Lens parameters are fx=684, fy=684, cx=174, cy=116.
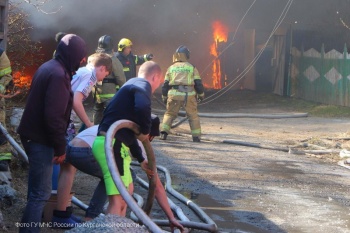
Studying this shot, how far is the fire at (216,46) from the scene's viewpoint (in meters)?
28.3

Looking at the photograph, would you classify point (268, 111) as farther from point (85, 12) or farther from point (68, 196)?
point (68, 196)

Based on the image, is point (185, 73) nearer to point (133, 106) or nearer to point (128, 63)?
point (128, 63)

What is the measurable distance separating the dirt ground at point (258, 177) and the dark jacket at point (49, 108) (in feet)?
3.34

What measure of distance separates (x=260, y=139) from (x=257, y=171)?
396 centimetres

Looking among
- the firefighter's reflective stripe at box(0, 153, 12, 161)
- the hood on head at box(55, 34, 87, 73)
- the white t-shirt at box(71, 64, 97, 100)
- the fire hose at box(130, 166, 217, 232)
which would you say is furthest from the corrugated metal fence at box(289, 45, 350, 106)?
the hood on head at box(55, 34, 87, 73)

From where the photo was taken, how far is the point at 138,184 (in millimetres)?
7910

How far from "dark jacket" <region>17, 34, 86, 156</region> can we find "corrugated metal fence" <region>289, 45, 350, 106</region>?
1617 cm

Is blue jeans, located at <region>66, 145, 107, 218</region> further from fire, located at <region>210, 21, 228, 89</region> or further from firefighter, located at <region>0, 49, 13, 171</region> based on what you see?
fire, located at <region>210, 21, 228, 89</region>

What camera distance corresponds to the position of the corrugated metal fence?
66.7 ft

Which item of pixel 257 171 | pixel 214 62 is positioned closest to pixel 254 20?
pixel 214 62

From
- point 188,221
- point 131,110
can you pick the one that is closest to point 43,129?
point 131,110

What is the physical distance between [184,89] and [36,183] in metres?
7.78

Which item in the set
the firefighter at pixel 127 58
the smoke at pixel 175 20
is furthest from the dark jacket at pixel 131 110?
the smoke at pixel 175 20

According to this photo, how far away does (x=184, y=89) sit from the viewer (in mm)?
12500
